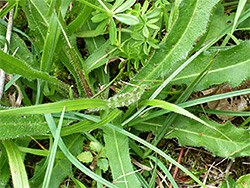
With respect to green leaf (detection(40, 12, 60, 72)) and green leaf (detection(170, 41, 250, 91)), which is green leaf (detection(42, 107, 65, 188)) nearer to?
green leaf (detection(40, 12, 60, 72))

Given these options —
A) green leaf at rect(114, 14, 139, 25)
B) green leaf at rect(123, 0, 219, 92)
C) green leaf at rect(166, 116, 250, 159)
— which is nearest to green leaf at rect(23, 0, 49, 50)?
green leaf at rect(114, 14, 139, 25)

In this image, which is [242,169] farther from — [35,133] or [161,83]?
[35,133]

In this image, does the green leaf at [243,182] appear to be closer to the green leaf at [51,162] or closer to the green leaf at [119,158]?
the green leaf at [119,158]

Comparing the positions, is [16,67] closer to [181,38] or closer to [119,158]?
[119,158]

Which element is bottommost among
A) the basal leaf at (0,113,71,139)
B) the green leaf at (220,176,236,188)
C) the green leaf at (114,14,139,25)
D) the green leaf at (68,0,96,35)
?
the green leaf at (220,176,236,188)

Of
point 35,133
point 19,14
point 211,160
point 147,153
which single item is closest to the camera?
point 35,133

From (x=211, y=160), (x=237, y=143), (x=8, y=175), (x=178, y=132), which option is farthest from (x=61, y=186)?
(x=237, y=143)

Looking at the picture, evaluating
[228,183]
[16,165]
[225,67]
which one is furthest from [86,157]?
[225,67]
